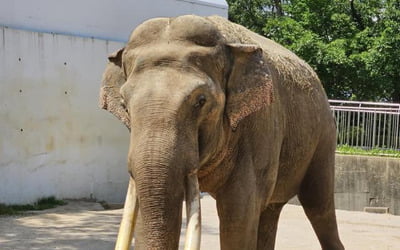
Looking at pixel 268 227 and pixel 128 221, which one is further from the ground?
pixel 128 221

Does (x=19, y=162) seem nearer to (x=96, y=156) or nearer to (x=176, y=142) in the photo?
(x=96, y=156)

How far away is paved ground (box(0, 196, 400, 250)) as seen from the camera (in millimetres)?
8539

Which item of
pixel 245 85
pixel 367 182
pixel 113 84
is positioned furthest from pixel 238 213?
pixel 367 182

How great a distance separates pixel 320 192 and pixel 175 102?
2.91 meters

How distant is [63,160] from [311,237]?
4.41 metres

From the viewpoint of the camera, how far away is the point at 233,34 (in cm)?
438

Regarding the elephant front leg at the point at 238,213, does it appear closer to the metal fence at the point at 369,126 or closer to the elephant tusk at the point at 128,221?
the elephant tusk at the point at 128,221

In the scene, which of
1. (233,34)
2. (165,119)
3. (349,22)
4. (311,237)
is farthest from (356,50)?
(165,119)

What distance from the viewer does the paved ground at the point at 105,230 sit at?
8539 mm

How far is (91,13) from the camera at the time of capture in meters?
12.0

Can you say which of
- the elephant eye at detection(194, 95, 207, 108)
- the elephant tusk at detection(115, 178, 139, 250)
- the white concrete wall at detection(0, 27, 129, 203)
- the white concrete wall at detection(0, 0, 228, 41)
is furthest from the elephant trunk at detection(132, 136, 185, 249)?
the white concrete wall at detection(0, 0, 228, 41)

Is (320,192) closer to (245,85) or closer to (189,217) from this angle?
(245,85)

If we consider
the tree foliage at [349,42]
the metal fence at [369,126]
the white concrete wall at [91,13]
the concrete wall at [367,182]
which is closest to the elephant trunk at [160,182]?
the white concrete wall at [91,13]

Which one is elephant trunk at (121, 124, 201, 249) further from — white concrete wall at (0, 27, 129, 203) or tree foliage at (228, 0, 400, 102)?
tree foliage at (228, 0, 400, 102)
